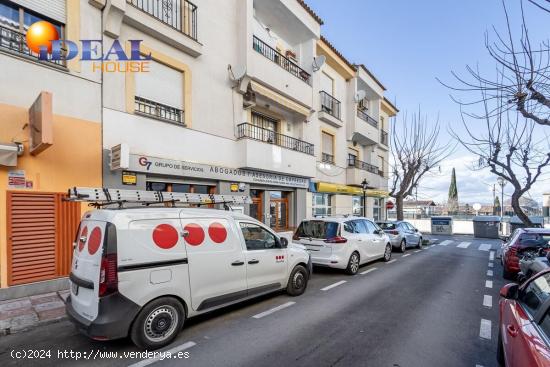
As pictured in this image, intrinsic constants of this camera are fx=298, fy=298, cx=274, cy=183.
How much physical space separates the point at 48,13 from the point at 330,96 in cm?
1302

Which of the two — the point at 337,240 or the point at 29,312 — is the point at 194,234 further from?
the point at 337,240

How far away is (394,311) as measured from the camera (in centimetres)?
553

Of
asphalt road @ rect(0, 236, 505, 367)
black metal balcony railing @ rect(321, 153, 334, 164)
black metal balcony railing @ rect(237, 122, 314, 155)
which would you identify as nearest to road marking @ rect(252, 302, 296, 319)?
asphalt road @ rect(0, 236, 505, 367)

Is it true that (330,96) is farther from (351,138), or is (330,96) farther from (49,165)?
(49,165)

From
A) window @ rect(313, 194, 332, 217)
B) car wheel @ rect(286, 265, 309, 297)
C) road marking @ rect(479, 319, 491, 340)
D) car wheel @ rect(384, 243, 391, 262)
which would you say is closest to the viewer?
road marking @ rect(479, 319, 491, 340)

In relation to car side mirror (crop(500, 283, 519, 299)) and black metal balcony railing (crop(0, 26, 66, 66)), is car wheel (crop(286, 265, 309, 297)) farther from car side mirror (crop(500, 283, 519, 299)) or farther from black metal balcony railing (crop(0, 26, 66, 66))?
black metal balcony railing (crop(0, 26, 66, 66))

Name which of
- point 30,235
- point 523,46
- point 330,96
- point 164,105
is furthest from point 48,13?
point 330,96

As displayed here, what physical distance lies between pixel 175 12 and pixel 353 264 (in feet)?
31.2

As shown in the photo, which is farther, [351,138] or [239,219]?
[351,138]

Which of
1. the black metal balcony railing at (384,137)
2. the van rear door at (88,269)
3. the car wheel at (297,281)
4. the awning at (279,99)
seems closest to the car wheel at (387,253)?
the car wheel at (297,281)

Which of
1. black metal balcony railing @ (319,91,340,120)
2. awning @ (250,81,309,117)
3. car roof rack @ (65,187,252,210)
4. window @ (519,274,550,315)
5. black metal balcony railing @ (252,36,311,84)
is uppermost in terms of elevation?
black metal balcony railing @ (252,36,311,84)

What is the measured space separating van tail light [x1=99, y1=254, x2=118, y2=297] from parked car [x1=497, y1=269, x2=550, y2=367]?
13.8ft

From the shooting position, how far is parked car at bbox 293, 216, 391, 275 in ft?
27.1

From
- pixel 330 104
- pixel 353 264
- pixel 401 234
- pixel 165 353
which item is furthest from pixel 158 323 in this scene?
pixel 330 104
